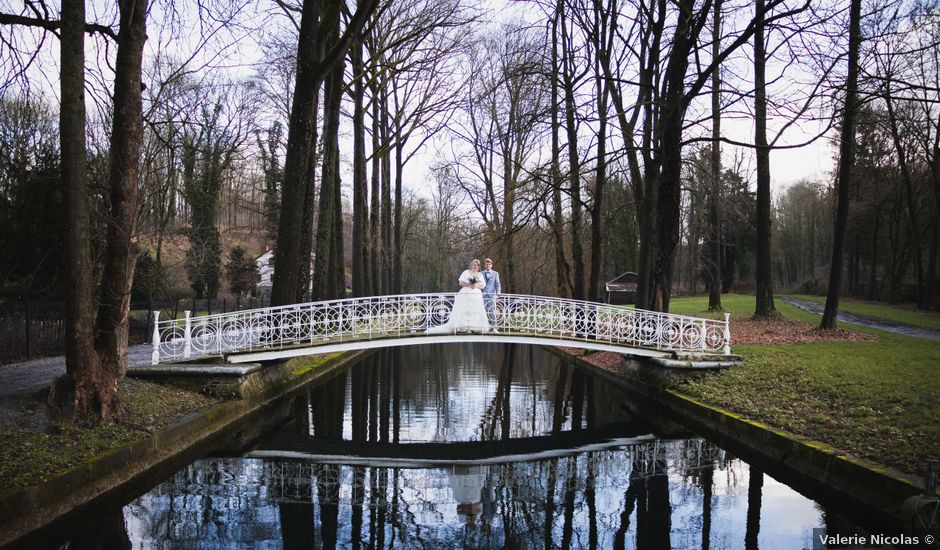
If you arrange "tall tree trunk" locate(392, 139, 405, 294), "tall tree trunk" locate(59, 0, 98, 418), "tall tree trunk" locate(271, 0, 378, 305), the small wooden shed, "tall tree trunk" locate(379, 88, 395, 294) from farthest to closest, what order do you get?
1. the small wooden shed
2. "tall tree trunk" locate(392, 139, 405, 294)
3. "tall tree trunk" locate(379, 88, 395, 294)
4. "tall tree trunk" locate(271, 0, 378, 305)
5. "tall tree trunk" locate(59, 0, 98, 418)

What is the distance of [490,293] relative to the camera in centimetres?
1370

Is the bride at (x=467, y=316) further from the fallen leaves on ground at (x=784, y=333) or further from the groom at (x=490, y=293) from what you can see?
the fallen leaves on ground at (x=784, y=333)

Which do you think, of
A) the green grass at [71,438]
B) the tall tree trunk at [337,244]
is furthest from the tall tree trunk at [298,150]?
the tall tree trunk at [337,244]

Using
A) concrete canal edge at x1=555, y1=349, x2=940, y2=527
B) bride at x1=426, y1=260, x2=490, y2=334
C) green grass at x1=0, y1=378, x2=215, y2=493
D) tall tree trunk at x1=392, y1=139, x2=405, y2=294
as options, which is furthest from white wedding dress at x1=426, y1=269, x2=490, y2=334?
tall tree trunk at x1=392, y1=139, x2=405, y2=294

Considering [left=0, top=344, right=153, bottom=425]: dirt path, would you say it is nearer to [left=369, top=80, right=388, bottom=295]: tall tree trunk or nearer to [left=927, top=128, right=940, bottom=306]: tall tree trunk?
[left=369, top=80, right=388, bottom=295]: tall tree trunk

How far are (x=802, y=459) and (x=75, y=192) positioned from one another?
32.5ft

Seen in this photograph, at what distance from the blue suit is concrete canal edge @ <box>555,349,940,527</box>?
3885 mm

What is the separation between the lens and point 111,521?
6.02m

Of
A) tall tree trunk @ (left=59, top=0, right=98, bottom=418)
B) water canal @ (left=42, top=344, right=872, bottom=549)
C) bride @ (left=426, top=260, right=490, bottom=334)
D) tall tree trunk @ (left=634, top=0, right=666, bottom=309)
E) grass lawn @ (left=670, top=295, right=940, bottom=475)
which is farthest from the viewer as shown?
tall tree trunk @ (left=634, top=0, right=666, bottom=309)

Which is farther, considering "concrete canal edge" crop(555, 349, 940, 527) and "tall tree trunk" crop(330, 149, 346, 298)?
"tall tree trunk" crop(330, 149, 346, 298)

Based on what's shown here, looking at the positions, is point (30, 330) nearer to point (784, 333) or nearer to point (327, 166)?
point (327, 166)

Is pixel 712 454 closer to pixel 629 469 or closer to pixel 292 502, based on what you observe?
pixel 629 469

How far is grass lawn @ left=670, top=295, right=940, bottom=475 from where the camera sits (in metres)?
7.19

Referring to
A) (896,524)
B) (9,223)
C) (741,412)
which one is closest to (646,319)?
(741,412)
